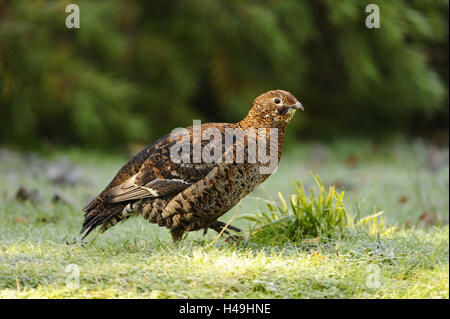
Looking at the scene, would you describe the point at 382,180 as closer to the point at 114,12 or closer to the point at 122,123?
the point at 122,123

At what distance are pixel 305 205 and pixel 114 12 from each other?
5.73 m

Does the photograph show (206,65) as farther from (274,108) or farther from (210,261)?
(210,261)

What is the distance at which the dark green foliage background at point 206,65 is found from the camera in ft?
25.5

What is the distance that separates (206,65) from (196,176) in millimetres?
5522

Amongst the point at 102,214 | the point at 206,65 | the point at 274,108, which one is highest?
the point at 206,65

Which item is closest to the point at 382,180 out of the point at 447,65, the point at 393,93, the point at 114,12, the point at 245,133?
the point at 393,93

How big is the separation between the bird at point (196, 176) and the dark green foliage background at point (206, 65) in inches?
177

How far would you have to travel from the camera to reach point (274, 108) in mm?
3486

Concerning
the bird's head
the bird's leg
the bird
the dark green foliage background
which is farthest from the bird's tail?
the dark green foliage background

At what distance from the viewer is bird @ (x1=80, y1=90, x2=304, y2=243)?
3.33m

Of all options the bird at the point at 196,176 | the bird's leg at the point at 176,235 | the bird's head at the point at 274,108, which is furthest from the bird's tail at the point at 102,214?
the bird's head at the point at 274,108

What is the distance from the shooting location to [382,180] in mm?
6242

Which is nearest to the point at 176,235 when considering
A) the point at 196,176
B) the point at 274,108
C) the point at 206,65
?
the point at 196,176

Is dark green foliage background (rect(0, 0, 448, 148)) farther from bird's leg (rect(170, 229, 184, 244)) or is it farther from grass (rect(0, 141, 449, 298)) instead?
bird's leg (rect(170, 229, 184, 244))
